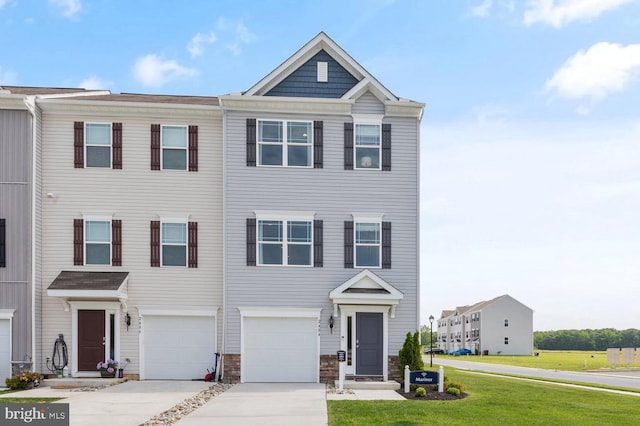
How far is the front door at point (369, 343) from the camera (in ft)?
63.9

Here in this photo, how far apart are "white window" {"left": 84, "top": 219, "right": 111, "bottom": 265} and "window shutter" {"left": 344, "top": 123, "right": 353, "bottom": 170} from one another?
25.9ft

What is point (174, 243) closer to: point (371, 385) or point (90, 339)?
point (90, 339)

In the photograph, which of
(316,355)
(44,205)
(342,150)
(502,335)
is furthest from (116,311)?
(502,335)

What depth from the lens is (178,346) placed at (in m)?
20.0

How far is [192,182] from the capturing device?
2014 centimetres

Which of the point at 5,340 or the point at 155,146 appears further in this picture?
the point at 155,146

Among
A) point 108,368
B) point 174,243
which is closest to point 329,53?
point 174,243

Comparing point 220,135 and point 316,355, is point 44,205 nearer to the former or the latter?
point 220,135

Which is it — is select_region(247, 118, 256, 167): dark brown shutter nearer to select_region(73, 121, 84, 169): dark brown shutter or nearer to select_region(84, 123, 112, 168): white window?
select_region(84, 123, 112, 168): white window

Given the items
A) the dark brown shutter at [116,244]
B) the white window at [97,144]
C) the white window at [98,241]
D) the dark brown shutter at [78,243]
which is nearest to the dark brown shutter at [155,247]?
the dark brown shutter at [116,244]

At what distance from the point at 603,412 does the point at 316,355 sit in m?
8.44

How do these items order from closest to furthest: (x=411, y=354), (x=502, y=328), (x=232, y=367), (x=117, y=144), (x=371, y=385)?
(x=371, y=385) < (x=411, y=354) < (x=232, y=367) < (x=117, y=144) < (x=502, y=328)

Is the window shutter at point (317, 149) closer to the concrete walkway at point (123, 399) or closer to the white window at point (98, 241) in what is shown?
the white window at point (98, 241)

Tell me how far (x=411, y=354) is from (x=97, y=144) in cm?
1201
